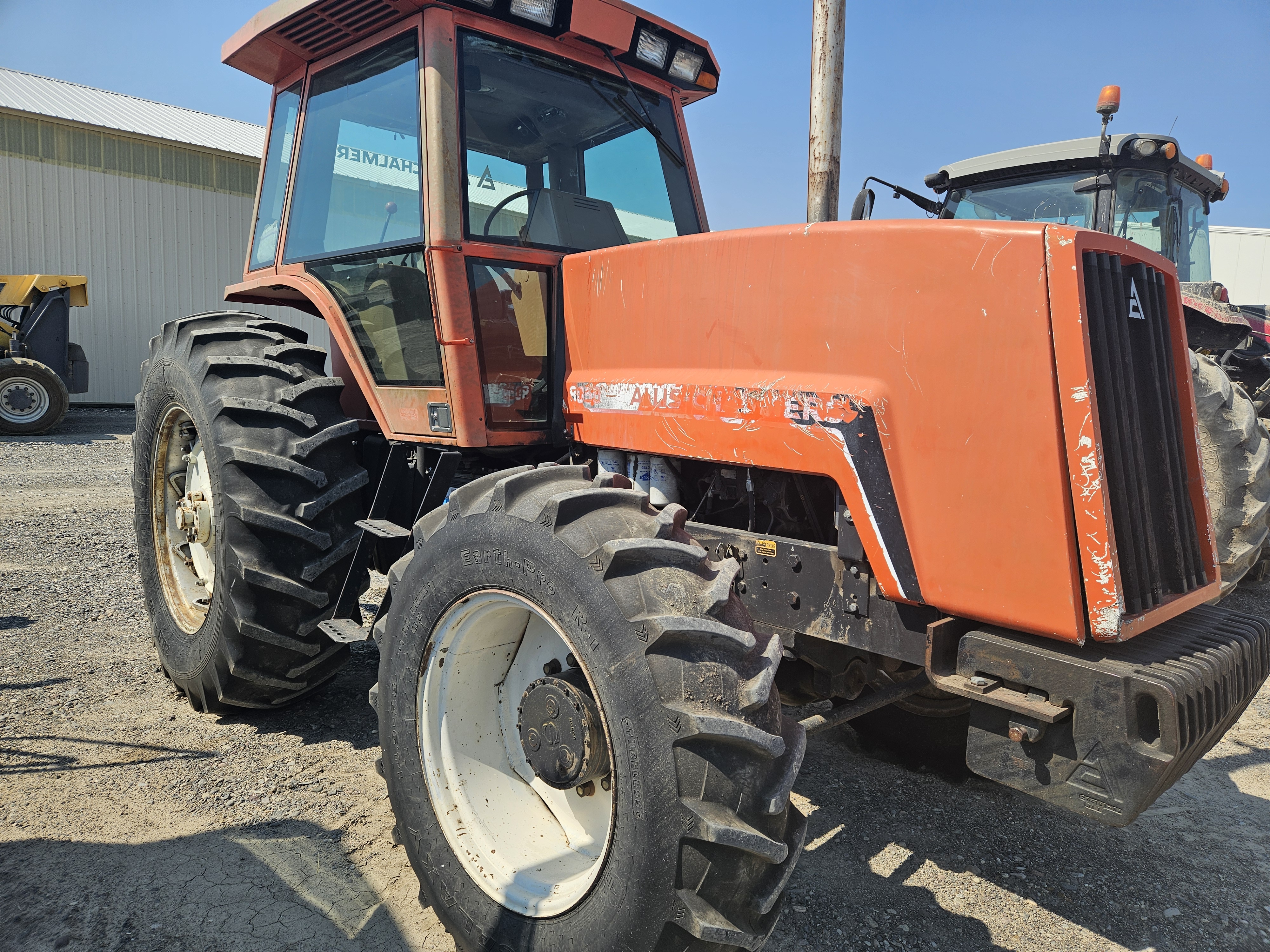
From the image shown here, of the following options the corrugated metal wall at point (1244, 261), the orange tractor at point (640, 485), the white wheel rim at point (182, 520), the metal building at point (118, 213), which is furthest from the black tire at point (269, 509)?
the corrugated metal wall at point (1244, 261)

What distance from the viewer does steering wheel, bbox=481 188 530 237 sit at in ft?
9.11

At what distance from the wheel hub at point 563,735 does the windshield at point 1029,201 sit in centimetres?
509

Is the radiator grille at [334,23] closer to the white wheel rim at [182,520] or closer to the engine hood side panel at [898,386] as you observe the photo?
the engine hood side panel at [898,386]

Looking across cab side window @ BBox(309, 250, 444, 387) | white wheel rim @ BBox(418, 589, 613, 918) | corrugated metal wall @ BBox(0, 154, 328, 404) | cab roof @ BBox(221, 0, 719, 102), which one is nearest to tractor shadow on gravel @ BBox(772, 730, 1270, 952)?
white wheel rim @ BBox(418, 589, 613, 918)

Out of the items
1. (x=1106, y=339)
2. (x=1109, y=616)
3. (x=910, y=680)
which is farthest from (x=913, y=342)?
(x=910, y=680)

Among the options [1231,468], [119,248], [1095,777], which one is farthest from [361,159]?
[119,248]

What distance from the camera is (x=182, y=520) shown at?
3607 millimetres

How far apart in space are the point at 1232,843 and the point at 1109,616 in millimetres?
1859

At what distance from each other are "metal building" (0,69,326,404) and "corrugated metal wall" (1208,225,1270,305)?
62.0ft

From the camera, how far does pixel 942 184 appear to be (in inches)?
268

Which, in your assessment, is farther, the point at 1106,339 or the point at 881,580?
the point at 881,580

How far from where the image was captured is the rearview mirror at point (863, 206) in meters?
3.02

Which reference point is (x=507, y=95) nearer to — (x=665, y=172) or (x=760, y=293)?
(x=665, y=172)

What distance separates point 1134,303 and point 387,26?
2392mm
